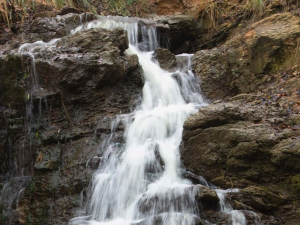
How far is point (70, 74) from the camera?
615cm

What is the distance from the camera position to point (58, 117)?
19.9 feet

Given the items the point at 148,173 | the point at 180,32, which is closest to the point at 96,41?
the point at 148,173

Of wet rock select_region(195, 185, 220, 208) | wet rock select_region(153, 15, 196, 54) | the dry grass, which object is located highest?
the dry grass

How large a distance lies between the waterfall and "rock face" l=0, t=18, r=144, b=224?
0.26m

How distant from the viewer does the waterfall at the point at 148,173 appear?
13.7 feet

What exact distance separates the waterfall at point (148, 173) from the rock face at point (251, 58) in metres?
0.87

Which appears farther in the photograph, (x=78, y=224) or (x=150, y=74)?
(x=150, y=74)

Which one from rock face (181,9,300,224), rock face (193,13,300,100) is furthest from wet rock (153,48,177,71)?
rock face (181,9,300,224)

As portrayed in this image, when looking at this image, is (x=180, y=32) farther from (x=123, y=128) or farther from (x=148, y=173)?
(x=148, y=173)

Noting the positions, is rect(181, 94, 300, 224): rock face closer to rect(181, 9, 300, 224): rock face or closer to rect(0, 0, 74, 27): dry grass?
rect(181, 9, 300, 224): rock face

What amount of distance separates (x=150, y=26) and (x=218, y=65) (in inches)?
101

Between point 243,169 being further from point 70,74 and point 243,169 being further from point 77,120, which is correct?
point 70,74

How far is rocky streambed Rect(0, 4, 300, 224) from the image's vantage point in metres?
4.48

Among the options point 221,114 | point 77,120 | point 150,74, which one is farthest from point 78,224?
point 150,74
